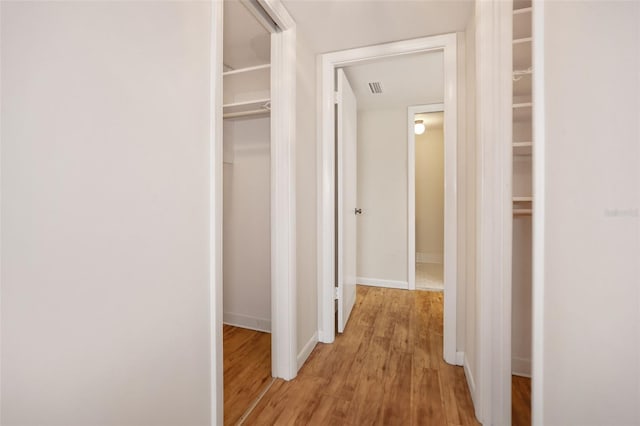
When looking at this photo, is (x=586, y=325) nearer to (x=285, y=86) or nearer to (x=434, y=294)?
(x=285, y=86)

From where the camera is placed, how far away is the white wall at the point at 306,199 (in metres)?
2.01

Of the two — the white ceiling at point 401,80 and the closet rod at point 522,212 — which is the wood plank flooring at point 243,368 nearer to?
the closet rod at point 522,212

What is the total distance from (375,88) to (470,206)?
1.94m

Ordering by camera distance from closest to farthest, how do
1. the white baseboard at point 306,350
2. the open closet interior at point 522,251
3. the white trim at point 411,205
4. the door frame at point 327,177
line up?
the open closet interior at point 522,251 < the white baseboard at point 306,350 < the door frame at point 327,177 < the white trim at point 411,205

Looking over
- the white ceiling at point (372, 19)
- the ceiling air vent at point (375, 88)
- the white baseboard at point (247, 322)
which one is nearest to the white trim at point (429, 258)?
the ceiling air vent at point (375, 88)

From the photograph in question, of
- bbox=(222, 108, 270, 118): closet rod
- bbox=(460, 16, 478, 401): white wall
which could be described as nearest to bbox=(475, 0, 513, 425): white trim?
bbox=(460, 16, 478, 401): white wall

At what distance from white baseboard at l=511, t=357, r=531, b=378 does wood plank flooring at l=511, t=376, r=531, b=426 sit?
3 cm

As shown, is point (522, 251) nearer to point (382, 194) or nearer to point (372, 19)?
point (372, 19)

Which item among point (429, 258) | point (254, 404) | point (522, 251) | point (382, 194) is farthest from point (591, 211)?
point (429, 258)

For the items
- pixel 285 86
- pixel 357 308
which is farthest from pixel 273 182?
pixel 357 308

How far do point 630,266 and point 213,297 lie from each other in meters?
1.17

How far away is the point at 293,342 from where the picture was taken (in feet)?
6.12

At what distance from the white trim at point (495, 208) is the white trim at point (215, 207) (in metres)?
1.23

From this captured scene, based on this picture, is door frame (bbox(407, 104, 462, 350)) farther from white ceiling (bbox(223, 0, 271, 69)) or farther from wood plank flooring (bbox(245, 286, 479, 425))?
white ceiling (bbox(223, 0, 271, 69))
